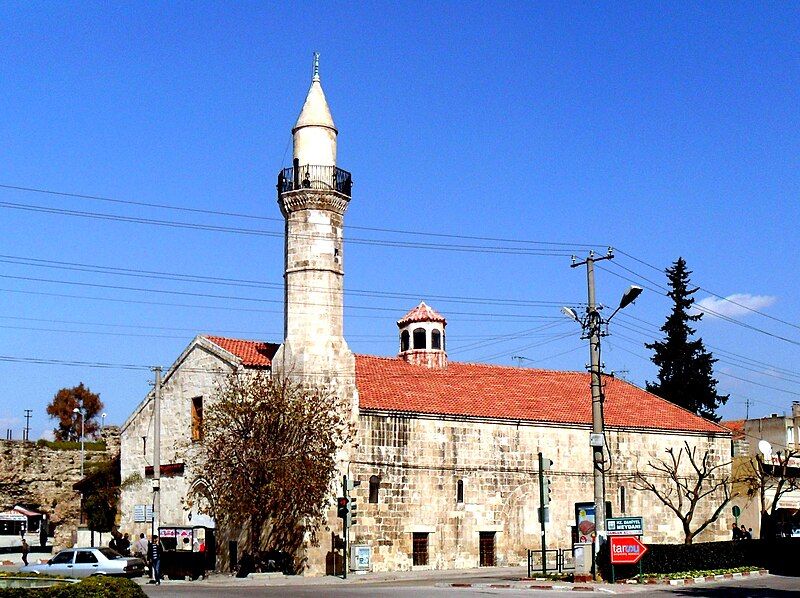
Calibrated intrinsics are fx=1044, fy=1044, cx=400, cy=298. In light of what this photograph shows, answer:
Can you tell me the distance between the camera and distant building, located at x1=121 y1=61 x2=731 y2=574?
142ft

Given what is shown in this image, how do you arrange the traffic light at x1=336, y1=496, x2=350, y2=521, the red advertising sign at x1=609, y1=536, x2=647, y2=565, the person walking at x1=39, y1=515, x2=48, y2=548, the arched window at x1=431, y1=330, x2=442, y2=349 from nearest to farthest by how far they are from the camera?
1. the red advertising sign at x1=609, y1=536, x2=647, y2=565
2. the traffic light at x1=336, y1=496, x2=350, y2=521
3. the arched window at x1=431, y1=330, x2=442, y2=349
4. the person walking at x1=39, y1=515, x2=48, y2=548

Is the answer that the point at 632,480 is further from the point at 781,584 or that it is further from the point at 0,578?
the point at 0,578

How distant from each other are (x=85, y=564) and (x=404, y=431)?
1590 centimetres

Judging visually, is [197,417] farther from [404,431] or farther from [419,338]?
[419,338]

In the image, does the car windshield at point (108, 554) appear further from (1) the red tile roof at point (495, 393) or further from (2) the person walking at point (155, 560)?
(1) the red tile roof at point (495, 393)

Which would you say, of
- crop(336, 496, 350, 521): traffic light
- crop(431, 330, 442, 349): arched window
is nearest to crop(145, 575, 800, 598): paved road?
crop(336, 496, 350, 521): traffic light

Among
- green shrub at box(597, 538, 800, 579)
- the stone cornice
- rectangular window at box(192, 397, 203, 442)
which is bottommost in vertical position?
green shrub at box(597, 538, 800, 579)

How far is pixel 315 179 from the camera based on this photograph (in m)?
44.3

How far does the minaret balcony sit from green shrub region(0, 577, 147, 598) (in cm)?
2523

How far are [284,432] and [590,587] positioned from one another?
14146 millimetres

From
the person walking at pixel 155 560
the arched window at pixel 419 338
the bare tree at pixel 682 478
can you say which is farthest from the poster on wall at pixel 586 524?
the arched window at pixel 419 338

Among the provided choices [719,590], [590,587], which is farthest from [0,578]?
[719,590]

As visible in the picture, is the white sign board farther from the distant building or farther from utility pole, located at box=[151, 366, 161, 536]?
utility pole, located at box=[151, 366, 161, 536]

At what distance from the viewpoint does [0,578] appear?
24531 millimetres
